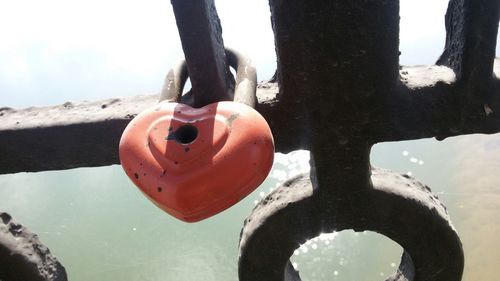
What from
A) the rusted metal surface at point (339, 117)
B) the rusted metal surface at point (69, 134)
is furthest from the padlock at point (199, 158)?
the rusted metal surface at point (69, 134)

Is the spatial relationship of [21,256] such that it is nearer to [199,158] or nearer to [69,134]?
[69,134]

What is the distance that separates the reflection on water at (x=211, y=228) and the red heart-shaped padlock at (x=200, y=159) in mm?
3306

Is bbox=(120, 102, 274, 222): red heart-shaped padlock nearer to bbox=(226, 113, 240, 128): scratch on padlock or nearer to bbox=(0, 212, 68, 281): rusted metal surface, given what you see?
bbox=(226, 113, 240, 128): scratch on padlock

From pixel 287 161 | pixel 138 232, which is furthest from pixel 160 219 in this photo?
pixel 287 161

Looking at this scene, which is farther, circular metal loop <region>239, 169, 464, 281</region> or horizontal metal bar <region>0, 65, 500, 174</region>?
circular metal loop <region>239, 169, 464, 281</region>

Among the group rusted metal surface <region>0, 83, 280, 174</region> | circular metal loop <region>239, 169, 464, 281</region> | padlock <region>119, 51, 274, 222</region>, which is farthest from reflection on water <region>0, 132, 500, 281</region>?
padlock <region>119, 51, 274, 222</region>

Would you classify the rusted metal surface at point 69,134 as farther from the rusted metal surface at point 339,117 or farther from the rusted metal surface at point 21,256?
the rusted metal surface at point 21,256

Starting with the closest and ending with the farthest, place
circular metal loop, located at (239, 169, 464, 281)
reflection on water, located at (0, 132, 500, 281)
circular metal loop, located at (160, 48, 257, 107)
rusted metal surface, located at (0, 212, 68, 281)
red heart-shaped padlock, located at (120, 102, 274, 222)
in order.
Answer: red heart-shaped padlock, located at (120, 102, 274, 222), circular metal loop, located at (160, 48, 257, 107), circular metal loop, located at (239, 169, 464, 281), rusted metal surface, located at (0, 212, 68, 281), reflection on water, located at (0, 132, 500, 281)

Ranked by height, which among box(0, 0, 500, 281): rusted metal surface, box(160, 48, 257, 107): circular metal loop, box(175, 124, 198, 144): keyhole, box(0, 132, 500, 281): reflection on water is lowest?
box(0, 132, 500, 281): reflection on water

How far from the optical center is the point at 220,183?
26.3 inches

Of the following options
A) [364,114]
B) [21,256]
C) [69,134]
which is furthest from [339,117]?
[21,256]

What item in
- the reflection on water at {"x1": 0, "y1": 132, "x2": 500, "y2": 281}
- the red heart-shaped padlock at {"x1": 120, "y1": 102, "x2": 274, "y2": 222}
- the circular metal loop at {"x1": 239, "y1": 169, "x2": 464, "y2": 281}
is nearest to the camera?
the red heart-shaped padlock at {"x1": 120, "y1": 102, "x2": 274, "y2": 222}

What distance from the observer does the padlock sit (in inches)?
26.3

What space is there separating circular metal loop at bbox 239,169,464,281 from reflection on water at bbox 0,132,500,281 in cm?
237
